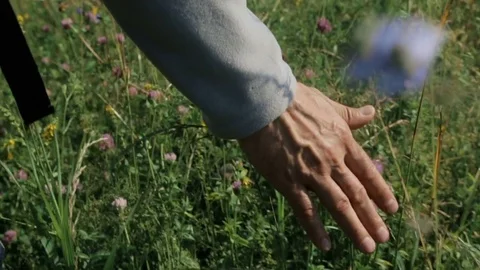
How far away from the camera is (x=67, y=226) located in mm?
2158

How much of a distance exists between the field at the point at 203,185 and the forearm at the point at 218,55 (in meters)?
0.42

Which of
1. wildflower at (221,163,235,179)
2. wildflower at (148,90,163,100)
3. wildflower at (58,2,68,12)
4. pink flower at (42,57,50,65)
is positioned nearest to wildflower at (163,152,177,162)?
wildflower at (221,163,235,179)

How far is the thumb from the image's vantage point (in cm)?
163

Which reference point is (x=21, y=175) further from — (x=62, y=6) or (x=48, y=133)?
(x=62, y=6)

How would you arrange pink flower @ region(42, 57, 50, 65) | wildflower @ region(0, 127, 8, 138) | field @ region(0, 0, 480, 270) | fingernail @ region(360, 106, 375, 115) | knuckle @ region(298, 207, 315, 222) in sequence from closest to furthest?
knuckle @ region(298, 207, 315, 222) < fingernail @ region(360, 106, 375, 115) < field @ region(0, 0, 480, 270) < wildflower @ region(0, 127, 8, 138) < pink flower @ region(42, 57, 50, 65)

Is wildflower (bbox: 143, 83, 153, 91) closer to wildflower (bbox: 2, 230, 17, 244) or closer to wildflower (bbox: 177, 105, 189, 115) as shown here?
wildflower (bbox: 177, 105, 189, 115)

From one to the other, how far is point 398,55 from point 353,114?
594 mm

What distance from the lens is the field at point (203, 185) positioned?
2160 millimetres

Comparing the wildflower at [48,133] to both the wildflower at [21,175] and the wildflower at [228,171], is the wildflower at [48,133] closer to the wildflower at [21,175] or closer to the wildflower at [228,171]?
the wildflower at [21,175]

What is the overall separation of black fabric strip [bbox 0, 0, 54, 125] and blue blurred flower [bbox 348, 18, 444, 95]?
2.76 ft

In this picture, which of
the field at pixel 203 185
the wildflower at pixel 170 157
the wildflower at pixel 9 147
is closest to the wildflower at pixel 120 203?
the field at pixel 203 185

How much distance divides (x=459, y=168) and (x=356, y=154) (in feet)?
3.07

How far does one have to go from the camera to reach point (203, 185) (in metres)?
2.37

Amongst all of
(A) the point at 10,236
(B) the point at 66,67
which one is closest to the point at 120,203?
(A) the point at 10,236
